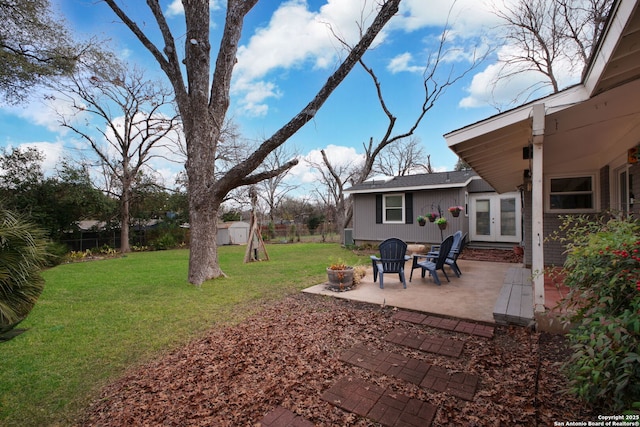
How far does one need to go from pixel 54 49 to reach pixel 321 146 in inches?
467

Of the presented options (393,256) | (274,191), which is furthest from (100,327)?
(274,191)

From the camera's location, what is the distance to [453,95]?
40.3ft

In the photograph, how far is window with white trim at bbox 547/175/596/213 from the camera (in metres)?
5.43

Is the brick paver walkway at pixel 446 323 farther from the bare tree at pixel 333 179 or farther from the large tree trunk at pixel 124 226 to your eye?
the bare tree at pixel 333 179

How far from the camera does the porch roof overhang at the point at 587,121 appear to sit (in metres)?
2.07

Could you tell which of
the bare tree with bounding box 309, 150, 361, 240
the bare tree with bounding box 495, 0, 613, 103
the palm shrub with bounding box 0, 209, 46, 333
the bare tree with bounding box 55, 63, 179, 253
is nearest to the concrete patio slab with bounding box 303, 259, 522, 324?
the palm shrub with bounding box 0, 209, 46, 333

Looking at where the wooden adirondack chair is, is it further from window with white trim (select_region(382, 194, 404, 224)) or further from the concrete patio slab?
window with white trim (select_region(382, 194, 404, 224))

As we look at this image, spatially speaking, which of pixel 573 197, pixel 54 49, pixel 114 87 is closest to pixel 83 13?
pixel 54 49

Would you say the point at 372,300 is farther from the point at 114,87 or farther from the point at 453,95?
the point at 114,87

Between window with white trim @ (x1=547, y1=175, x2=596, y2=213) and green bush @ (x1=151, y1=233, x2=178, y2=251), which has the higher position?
window with white trim @ (x1=547, y1=175, x2=596, y2=213)

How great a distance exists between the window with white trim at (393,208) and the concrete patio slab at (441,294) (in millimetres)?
5393

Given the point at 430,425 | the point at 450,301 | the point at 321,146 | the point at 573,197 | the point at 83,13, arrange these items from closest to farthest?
the point at 430,425 < the point at 450,301 < the point at 573,197 < the point at 83,13 < the point at 321,146

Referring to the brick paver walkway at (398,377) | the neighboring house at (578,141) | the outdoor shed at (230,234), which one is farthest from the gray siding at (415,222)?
the outdoor shed at (230,234)

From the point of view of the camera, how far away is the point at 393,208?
11.9 m
